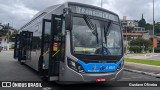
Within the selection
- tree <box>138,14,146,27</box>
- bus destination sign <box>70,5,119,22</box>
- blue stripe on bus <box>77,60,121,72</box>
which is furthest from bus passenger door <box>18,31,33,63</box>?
tree <box>138,14,146,27</box>

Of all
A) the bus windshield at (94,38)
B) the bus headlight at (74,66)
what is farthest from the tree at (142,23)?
the bus headlight at (74,66)

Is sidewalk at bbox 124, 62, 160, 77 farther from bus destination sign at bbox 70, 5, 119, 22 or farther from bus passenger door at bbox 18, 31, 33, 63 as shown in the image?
bus passenger door at bbox 18, 31, 33, 63

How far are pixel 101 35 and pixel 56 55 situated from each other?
1847 millimetres

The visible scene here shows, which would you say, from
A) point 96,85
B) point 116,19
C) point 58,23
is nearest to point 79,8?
point 58,23

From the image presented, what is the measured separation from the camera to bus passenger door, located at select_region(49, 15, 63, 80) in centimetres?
896

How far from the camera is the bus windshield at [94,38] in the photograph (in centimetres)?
859

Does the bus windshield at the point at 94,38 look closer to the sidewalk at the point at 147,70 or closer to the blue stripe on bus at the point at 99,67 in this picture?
the blue stripe on bus at the point at 99,67

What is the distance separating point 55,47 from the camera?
29.7ft

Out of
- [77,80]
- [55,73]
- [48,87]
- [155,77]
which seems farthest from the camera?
[155,77]

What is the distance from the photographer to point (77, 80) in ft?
27.2

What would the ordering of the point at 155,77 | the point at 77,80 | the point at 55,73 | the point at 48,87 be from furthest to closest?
the point at 155,77, the point at 48,87, the point at 55,73, the point at 77,80

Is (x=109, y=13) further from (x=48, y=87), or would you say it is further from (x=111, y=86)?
(x=48, y=87)

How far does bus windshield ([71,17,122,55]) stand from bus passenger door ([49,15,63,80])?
2.18ft

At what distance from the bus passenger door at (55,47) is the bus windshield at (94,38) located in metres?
0.67
